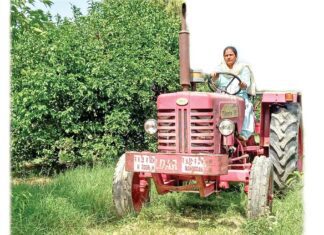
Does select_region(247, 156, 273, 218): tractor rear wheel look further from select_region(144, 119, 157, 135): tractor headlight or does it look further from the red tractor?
select_region(144, 119, 157, 135): tractor headlight

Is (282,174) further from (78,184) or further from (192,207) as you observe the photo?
(78,184)

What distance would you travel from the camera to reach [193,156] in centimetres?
485

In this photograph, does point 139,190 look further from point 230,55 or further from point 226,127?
point 230,55

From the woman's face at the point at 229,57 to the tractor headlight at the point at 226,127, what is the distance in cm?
122

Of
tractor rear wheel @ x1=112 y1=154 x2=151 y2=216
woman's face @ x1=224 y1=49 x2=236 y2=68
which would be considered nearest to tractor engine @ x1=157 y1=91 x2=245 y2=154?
tractor rear wheel @ x1=112 y1=154 x2=151 y2=216

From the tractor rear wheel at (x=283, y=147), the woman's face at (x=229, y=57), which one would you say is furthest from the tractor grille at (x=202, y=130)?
the tractor rear wheel at (x=283, y=147)

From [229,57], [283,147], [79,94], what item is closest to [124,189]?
[229,57]

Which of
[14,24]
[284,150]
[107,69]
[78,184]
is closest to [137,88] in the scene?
[107,69]

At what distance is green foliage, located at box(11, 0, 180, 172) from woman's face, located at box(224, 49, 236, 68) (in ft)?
11.2

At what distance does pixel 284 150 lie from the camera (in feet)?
21.0

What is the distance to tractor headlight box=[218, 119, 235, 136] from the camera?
204 inches

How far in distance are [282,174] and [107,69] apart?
166 inches

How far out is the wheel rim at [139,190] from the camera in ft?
18.8

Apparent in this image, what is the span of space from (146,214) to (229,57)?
213cm
